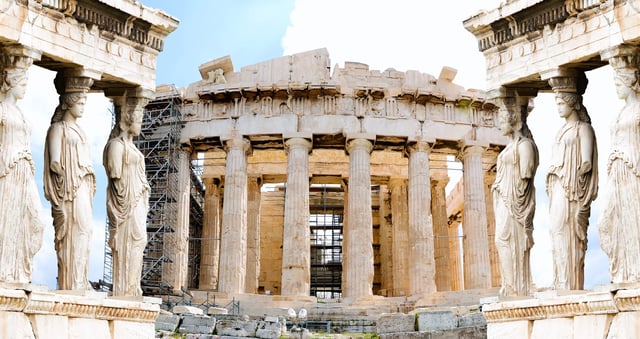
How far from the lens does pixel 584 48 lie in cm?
1742

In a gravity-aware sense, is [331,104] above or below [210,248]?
above

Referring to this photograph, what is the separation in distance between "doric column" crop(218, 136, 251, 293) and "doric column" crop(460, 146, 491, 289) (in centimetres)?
1035

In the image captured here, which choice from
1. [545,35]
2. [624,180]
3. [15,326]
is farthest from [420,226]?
[15,326]

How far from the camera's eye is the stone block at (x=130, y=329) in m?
17.5

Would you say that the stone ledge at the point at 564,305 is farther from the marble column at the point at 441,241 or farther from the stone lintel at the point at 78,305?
the marble column at the point at 441,241

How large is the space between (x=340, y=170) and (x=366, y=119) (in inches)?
233

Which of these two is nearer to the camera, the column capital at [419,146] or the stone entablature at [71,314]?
the stone entablature at [71,314]

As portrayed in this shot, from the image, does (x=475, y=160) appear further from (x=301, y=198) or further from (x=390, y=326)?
(x=390, y=326)

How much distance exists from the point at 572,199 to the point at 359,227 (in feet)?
95.6

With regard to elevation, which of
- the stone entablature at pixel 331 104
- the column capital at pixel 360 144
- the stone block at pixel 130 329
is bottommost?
the stone block at pixel 130 329

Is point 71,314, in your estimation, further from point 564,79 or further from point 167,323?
point 167,323

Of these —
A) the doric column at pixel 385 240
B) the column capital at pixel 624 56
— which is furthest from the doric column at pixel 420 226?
the column capital at pixel 624 56

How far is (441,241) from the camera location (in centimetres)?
5241

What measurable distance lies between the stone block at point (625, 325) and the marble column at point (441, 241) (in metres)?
35.5
